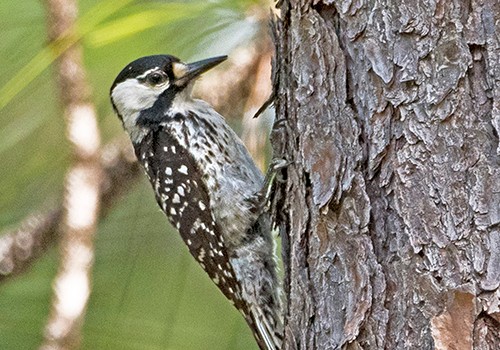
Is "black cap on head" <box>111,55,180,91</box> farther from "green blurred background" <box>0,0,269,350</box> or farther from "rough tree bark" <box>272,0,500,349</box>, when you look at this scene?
"rough tree bark" <box>272,0,500,349</box>

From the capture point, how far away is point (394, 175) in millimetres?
1677

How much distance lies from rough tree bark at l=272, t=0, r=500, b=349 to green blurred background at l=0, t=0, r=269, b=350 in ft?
2.59

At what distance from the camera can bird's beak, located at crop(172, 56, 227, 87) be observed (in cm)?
264

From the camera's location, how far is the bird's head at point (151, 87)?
2.72 metres

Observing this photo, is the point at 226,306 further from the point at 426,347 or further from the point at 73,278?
the point at 426,347

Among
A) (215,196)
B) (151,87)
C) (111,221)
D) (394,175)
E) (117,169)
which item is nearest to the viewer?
(394,175)

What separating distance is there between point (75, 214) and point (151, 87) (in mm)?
603

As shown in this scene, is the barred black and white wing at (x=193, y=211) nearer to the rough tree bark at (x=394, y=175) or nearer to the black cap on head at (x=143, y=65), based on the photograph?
the black cap on head at (x=143, y=65)

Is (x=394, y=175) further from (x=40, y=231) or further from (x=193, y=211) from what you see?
(x=40, y=231)

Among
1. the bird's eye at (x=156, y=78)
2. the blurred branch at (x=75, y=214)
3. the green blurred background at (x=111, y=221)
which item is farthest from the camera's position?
the bird's eye at (x=156, y=78)

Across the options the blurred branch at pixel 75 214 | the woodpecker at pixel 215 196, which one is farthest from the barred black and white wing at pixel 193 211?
the blurred branch at pixel 75 214

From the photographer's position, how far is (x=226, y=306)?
122 inches

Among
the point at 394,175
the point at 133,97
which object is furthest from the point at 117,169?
the point at 394,175

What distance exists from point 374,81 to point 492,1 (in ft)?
0.91
